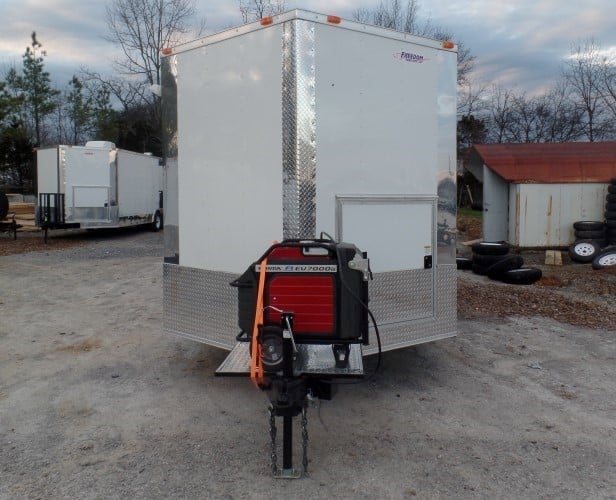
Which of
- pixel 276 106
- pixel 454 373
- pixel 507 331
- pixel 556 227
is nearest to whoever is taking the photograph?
pixel 276 106

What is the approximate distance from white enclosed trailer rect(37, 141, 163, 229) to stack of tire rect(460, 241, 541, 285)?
1103cm

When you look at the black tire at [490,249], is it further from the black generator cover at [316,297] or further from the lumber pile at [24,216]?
the lumber pile at [24,216]

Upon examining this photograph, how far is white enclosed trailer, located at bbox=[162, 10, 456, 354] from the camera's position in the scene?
4336 mm

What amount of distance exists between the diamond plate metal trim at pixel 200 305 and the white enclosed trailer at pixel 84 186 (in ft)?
42.1

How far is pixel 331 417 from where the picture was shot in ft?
14.5

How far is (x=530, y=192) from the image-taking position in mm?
13906

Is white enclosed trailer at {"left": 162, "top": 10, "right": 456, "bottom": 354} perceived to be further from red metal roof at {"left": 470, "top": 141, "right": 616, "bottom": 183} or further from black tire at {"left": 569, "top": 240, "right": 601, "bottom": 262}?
red metal roof at {"left": 470, "top": 141, "right": 616, "bottom": 183}

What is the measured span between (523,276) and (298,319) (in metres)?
7.36

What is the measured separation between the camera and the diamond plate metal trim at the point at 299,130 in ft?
13.9

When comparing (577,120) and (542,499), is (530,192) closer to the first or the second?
(542,499)

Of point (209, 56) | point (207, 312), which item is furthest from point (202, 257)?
point (209, 56)

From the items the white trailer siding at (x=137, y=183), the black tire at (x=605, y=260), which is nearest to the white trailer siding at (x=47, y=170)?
the white trailer siding at (x=137, y=183)

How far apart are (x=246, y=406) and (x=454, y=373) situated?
6.51ft

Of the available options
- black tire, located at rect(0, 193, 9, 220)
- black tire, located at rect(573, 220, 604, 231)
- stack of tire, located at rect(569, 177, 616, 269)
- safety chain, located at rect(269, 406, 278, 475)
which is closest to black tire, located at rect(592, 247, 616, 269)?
stack of tire, located at rect(569, 177, 616, 269)
